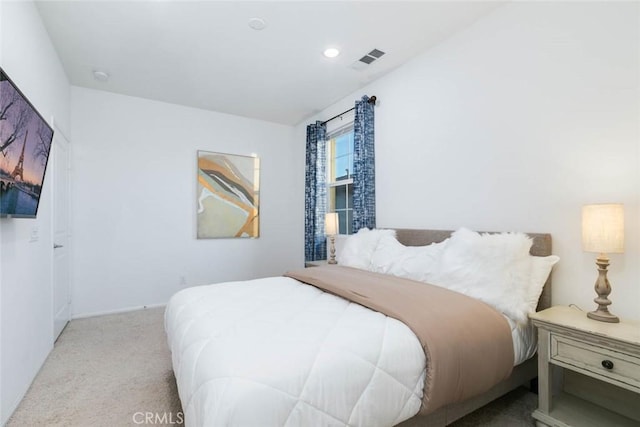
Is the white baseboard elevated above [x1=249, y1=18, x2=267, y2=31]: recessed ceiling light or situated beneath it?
situated beneath

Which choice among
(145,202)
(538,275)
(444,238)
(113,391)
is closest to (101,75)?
(145,202)

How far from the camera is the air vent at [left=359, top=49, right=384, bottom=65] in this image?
294cm

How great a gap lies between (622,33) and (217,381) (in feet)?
9.25

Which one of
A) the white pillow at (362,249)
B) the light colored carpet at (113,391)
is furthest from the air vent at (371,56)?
the light colored carpet at (113,391)

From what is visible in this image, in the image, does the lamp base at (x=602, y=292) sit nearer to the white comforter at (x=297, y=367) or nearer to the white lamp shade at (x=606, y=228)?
the white lamp shade at (x=606, y=228)

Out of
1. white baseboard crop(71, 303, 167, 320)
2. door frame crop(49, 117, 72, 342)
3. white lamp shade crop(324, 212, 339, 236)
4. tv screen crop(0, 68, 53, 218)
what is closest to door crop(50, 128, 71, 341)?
door frame crop(49, 117, 72, 342)

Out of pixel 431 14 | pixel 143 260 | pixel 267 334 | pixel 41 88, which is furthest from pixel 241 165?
pixel 267 334

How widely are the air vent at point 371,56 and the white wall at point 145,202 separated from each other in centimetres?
224

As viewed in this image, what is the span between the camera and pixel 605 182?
6.08ft

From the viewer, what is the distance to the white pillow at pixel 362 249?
9.64 ft

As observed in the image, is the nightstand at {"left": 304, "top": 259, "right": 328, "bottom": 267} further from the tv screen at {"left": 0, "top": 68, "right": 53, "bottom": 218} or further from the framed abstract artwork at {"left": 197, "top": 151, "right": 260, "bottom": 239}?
the tv screen at {"left": 0, "top": 68, "right": 53, "bottom": 218}

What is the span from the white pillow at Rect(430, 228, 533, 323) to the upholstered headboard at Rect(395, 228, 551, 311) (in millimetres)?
77

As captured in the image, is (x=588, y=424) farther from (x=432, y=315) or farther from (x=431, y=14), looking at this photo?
(x=431, y=14)

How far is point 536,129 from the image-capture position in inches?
86.1
